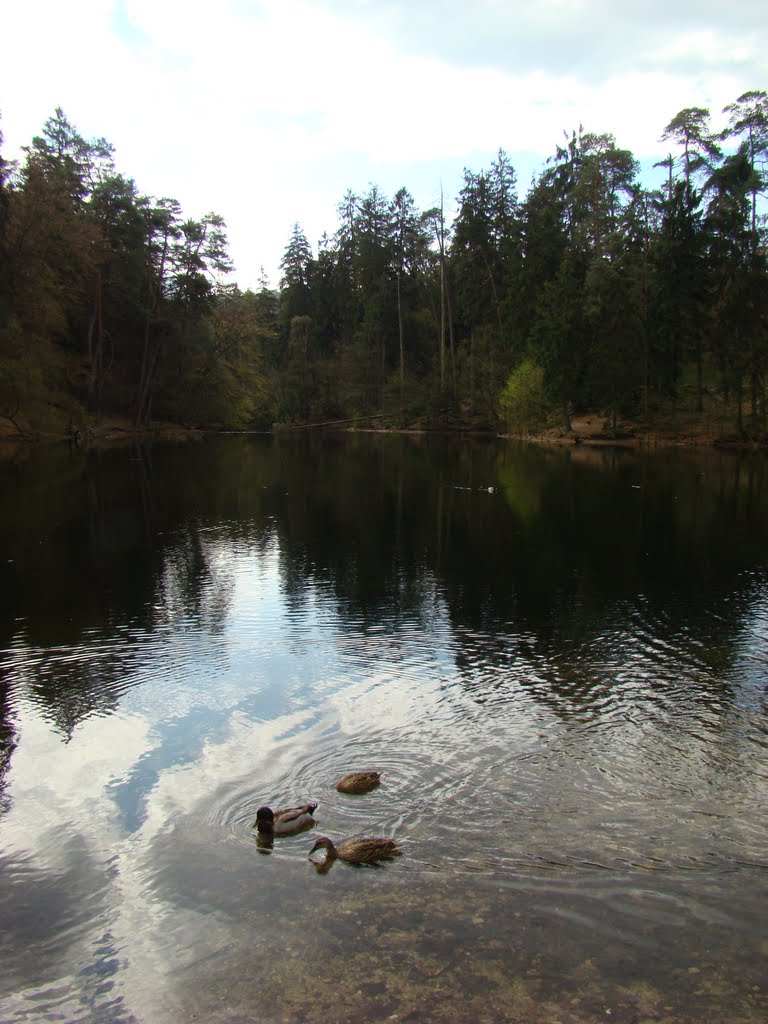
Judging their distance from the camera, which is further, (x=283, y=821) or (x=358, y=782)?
(x=358, y=782)

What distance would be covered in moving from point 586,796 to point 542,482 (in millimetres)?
27426

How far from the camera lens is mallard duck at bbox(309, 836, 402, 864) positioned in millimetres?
6207

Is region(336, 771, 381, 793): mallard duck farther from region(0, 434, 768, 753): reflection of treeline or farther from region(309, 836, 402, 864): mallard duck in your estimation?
region(0, 434, 768, 753): reflection of treeline

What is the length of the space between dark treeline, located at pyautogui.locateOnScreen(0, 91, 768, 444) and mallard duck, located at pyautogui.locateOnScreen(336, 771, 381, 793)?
4590 centimetres

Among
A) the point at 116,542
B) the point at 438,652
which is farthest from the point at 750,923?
the point at 116,542

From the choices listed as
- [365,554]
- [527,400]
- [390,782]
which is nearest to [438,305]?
[527,400]

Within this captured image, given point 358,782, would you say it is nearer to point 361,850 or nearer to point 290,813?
point 290,813

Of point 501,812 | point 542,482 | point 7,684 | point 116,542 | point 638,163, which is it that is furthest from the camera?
point 638,163

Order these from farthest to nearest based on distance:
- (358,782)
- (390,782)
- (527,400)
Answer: (527,400) < (390,782) < (358,782)

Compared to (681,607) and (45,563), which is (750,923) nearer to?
(681,607)

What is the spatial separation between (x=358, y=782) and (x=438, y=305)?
3357 inches

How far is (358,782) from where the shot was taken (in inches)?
290

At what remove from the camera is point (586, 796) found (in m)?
7.26

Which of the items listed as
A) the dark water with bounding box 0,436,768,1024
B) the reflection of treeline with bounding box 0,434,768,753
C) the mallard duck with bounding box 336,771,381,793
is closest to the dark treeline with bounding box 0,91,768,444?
the reflection of treeline with bounding box 0,434,768,753
